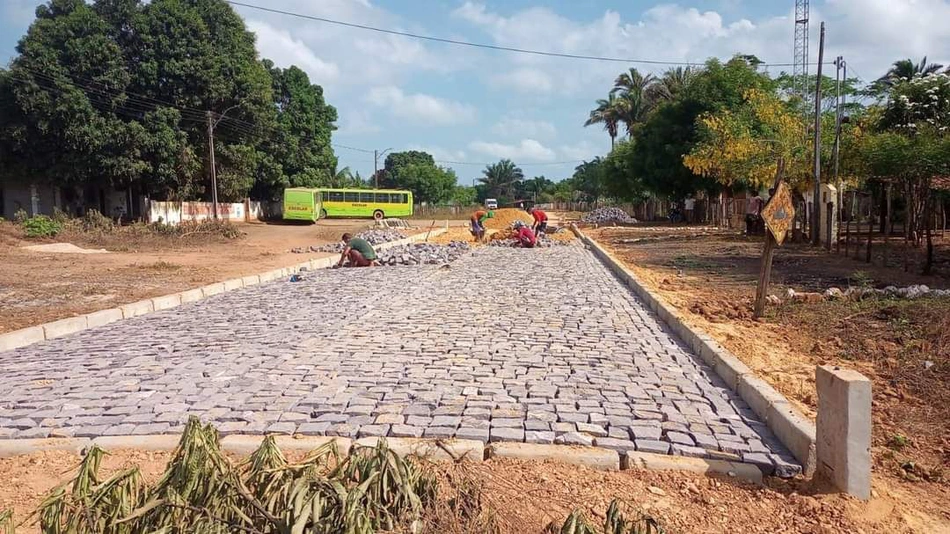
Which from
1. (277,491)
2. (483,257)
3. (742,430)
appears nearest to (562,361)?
(742,430)

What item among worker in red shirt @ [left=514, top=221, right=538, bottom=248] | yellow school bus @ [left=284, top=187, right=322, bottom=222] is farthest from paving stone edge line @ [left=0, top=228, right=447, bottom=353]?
yellow school bus @ [left=284, top=187, right=322, bottom=222]

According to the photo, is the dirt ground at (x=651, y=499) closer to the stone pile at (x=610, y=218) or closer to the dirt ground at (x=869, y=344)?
the dirt ground at (x=869, y=344)

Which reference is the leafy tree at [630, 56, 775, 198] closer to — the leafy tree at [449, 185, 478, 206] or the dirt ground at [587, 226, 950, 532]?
the dirt ground at [587, 226, 950, 532]

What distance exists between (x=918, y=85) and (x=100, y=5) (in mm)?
→ 38113

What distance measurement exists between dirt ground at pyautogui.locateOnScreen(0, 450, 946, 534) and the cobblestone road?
0.38m

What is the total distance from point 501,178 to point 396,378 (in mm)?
117343

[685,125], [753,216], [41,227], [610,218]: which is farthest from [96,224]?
[610,218]

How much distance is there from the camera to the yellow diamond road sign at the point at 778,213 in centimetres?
866

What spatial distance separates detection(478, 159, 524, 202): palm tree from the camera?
12162 cm

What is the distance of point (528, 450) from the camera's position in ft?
14.1

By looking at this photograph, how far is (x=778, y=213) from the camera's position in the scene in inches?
346

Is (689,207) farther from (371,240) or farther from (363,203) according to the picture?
(371,240)

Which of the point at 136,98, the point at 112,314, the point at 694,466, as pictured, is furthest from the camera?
the point at 136,98

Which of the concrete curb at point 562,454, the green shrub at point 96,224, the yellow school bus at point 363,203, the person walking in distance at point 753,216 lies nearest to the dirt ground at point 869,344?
the concrete curb at point 562,454
